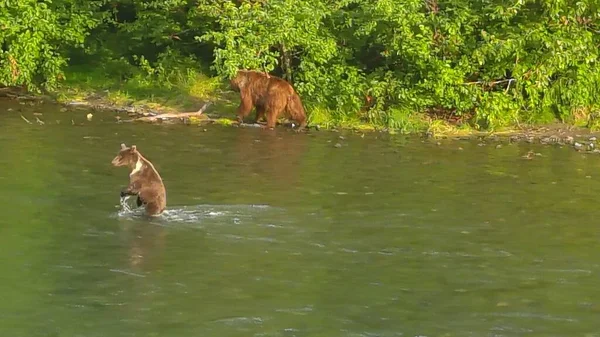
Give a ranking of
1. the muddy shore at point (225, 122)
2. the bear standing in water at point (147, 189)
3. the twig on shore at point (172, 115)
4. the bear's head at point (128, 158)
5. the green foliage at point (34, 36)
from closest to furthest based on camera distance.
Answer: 1. the bear standing in water at point (147, 189)
2. the bear's head at point (128, 158)
3. the muddy shore at point (225, 122)
4. the twig on shore at point (172, 115)
5. the green foliage at point (34, 36)

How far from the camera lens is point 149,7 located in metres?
21.7

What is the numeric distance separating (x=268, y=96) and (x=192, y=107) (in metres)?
2.07

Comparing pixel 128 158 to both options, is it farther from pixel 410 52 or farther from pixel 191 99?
pixel 191 99

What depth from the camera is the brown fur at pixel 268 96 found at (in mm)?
18406

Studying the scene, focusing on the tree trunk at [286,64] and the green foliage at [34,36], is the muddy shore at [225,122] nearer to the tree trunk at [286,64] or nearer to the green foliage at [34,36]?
the green foliage at [34,36]

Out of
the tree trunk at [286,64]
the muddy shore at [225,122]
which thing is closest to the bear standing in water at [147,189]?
the muddy shore at [225,122]

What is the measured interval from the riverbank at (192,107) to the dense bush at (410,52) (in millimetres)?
304

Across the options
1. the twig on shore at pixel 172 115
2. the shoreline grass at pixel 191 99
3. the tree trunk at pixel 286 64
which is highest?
the tree trunk at pixel 286 64

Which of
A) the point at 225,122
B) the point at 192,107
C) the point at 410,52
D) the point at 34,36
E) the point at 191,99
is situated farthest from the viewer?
the point at 191,99

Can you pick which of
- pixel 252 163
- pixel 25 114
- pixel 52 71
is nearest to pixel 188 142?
pixel 252 163

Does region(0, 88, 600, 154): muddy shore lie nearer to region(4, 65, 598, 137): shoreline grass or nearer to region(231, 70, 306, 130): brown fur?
region(4, 65, 598, 137): shoreline grass

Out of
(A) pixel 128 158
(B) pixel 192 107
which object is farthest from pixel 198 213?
(B) pixel 192 107

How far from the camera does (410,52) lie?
18.0 meters

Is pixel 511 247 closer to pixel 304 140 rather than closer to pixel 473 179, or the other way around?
pixel 473 179
